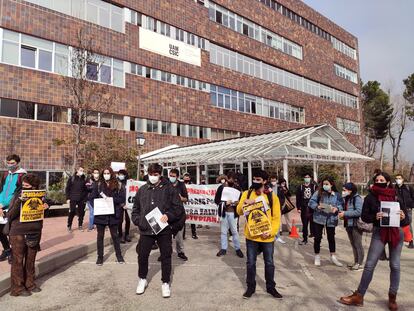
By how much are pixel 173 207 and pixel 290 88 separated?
37457mm

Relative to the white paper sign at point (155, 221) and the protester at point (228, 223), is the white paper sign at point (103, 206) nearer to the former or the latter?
the white paper sign at point (155, 221)

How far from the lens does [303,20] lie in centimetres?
4375

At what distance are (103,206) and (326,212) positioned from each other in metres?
4.43

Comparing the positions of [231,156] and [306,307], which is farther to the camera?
[231,156]

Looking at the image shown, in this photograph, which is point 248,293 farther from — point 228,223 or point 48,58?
point 48,58

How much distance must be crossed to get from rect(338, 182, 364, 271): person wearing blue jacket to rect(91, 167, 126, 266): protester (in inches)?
175

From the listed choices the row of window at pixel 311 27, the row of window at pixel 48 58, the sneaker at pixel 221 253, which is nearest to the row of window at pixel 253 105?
the row of window at pixel 48 58

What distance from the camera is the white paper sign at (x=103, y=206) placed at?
23.0 feet

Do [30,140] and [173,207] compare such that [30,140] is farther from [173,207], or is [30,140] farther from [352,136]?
[352,136]

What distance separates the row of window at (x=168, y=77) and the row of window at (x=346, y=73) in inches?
1042

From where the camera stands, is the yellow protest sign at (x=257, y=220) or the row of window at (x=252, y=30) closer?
the yellow protest sign at (x=257, y=220)

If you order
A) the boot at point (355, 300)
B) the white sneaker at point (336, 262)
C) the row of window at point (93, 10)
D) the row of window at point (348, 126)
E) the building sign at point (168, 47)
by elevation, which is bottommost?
the white sneaker at point (336, 262)

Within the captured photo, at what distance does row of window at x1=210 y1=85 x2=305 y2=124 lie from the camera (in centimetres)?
3231

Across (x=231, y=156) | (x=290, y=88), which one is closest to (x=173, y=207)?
(x=231, y=156)
